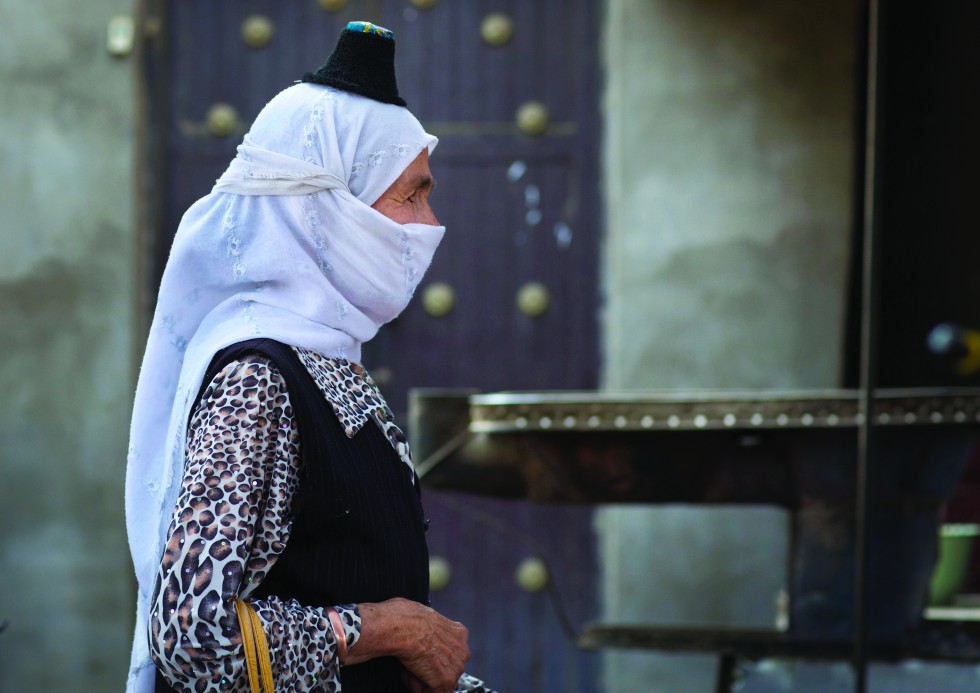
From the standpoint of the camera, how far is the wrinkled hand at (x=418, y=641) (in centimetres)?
160

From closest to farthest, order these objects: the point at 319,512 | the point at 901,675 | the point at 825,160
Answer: the point at 319,512 → the point at 901,675 → the point at 825,160

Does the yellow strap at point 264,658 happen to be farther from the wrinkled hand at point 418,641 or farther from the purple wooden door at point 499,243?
the purple wooden door at point 499,243

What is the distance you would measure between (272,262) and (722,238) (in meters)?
3.65

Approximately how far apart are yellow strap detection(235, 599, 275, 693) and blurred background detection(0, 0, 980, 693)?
362 cm

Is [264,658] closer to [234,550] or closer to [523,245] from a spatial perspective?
[234,550]

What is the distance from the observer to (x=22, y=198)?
17.3 ft

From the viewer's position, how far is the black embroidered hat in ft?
5.80

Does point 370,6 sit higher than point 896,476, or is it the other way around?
point 370,6

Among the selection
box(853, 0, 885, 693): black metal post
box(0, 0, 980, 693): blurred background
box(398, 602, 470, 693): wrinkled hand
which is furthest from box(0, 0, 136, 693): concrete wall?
box(398, 602, 470, 693): wrinkled hand

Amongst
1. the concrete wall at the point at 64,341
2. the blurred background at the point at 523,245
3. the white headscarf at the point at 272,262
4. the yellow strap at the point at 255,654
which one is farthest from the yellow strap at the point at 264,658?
the concrete wall at the point at 64,341

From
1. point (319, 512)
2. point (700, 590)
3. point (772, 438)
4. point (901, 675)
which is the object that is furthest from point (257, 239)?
point (700, 590)

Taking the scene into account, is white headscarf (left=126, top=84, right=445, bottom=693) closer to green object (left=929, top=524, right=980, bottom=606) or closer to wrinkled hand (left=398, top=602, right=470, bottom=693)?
wrinkled hand (left=398, top=602, right=470, bottom=693)

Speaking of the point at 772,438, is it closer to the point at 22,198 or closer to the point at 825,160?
the point at 825,160

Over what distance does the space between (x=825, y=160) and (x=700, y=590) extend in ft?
5.73
